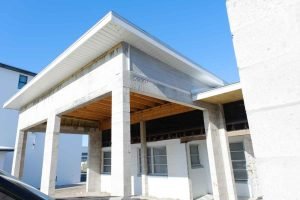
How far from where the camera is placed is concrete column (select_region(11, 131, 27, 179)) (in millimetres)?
11508

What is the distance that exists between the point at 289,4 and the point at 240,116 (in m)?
7.93

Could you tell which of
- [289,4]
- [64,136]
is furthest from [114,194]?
[64,136]

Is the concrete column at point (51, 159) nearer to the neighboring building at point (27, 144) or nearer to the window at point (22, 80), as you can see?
the neighboring building at point (27, 144)

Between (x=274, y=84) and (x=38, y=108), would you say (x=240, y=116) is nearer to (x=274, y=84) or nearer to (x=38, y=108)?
(x=274, y=84)

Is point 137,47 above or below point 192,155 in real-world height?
above

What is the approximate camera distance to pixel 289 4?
1285 mm

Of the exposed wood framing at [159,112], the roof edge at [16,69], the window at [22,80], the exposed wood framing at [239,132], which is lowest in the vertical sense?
the exposed wood framing at [239,132]

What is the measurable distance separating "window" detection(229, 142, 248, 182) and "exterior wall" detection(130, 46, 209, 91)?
352cm

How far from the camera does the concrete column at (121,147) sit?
4.73m

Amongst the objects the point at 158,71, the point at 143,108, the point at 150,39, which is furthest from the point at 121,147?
the point at 143,108

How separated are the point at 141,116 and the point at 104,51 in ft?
16.3

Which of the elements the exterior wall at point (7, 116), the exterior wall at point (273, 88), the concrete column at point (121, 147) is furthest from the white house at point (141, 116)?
the exterior wall at point (7, 116)

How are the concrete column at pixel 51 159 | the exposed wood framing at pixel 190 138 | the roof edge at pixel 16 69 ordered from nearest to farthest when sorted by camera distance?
the concrete column at pixel 51 159 < the exposed wood framing at pixel 190 138 < the roof edge at pixel 16 69

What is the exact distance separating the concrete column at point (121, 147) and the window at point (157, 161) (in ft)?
20.4
